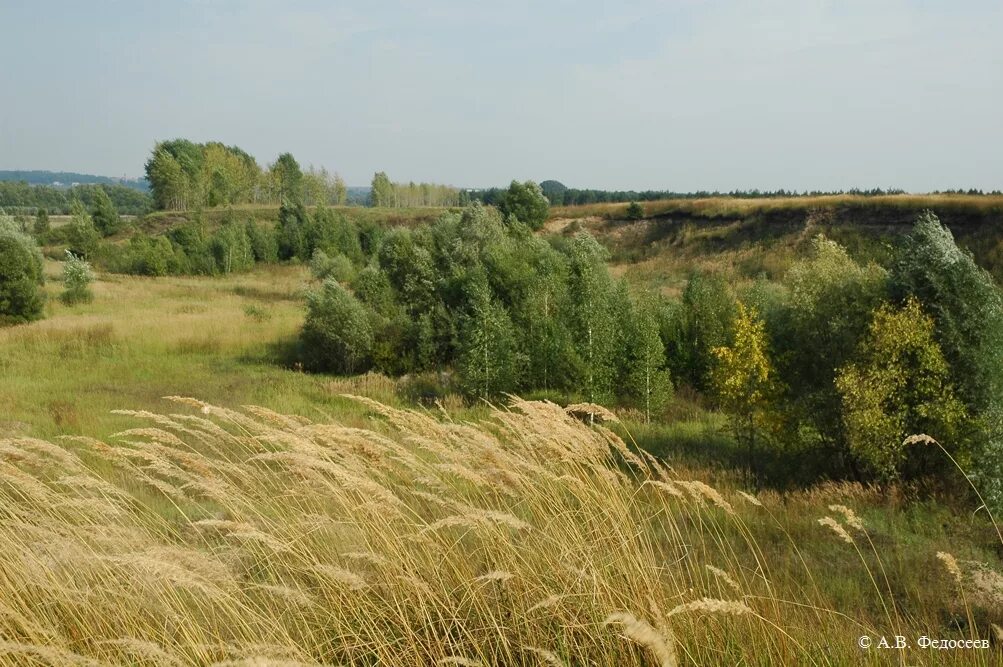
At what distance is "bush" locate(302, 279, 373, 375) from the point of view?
70.6 feet

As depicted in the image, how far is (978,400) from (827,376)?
182 centimetres

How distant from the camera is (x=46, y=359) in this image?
22.8 m

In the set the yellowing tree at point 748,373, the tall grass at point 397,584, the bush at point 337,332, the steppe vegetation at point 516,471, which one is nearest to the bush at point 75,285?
the steppe vegetation at point 516,471

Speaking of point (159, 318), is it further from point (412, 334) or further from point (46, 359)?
point (412, 334)

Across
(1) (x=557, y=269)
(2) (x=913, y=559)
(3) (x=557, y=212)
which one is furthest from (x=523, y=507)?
(3) (x=557, y=212)

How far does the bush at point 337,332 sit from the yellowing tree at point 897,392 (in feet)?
51.2

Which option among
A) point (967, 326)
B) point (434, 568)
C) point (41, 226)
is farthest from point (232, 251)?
point (434, 568)

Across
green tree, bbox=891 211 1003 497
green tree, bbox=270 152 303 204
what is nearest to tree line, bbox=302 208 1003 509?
green tree, bbox=891 211 1003 497

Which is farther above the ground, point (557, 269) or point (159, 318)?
point (557, 269)

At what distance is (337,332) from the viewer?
855 inches

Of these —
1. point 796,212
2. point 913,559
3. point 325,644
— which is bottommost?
point 913,559

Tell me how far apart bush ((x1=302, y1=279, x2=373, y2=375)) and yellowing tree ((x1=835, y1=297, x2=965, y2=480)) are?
51.2ft

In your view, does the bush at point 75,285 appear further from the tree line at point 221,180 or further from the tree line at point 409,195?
the tree line at point 409,195

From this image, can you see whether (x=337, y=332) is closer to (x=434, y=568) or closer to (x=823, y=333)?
(x=823, y=333)
